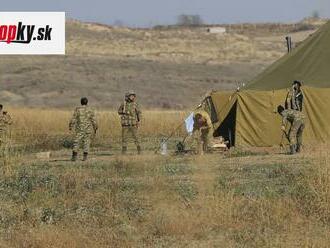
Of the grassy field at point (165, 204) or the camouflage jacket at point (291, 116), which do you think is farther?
the camouflage jacket at point (291, 116)

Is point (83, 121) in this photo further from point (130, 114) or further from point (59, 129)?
point (59, 129)

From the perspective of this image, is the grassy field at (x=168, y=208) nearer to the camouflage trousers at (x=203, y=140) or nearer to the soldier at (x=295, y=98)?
the camouflage trousers at (x=203, y=140)

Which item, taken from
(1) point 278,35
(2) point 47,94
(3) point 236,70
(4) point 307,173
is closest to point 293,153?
(4) point 307,173

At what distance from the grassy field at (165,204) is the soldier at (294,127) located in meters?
1.45

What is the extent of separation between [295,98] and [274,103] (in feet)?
5.25

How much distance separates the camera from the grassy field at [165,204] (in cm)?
923

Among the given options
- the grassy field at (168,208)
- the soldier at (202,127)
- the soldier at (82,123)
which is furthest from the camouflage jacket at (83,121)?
the grassy field at (168,208)

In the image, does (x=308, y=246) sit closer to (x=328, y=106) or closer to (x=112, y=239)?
(x=112, y=239)

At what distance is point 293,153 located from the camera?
1755cm

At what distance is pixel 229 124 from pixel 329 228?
11.8 metres

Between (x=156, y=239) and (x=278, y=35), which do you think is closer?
(x=156, y=239)

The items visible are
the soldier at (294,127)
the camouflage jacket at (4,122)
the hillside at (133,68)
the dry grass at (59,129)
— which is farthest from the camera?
the hillside at (133,68)

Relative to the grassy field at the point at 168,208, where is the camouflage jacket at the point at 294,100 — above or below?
above

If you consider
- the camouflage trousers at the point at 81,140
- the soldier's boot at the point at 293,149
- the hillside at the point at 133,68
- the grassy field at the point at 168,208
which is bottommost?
the grassy field at the point at 168,208
